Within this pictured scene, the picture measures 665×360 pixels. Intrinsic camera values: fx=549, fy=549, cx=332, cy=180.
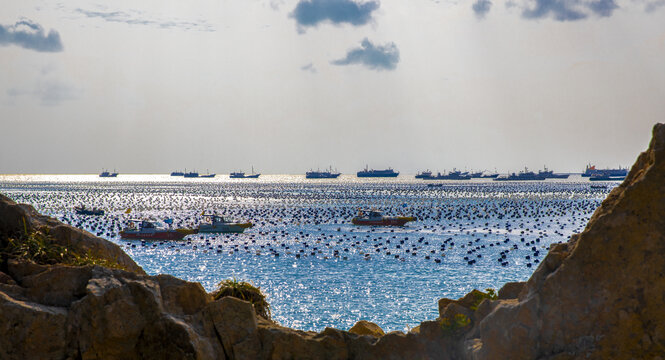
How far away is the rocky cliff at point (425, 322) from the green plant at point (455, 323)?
20 mm

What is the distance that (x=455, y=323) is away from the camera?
8.77 metres

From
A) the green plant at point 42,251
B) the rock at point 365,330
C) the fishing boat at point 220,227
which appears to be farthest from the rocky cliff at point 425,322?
the fishing boat at point 220,227

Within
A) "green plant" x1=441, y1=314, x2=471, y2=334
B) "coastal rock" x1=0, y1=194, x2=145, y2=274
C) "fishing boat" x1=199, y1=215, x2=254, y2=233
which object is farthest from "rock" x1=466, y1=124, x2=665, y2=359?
"fishing boat" x1=199, y1=215, x2=254, y2=233

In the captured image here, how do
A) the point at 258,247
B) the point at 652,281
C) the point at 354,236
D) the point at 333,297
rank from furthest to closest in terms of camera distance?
the point at 354,236 → the point at 258,247 → the point at 333,297 → the point at 652,281

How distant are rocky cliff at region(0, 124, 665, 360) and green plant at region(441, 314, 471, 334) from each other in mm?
20

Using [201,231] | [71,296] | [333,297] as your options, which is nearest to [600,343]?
[71,296]

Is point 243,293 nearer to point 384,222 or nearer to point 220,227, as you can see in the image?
point 220,227

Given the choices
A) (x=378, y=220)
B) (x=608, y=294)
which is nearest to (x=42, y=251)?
(x=608, y=294)

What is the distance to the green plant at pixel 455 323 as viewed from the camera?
8719 millimetres

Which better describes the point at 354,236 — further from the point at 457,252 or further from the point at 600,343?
the point at 600,343

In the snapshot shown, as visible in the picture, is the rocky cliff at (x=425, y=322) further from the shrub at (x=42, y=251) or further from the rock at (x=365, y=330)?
the rock at (x=365, y=330)

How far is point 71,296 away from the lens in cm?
880

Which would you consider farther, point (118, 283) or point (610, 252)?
point (118, 283)

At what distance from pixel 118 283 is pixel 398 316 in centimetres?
3187
